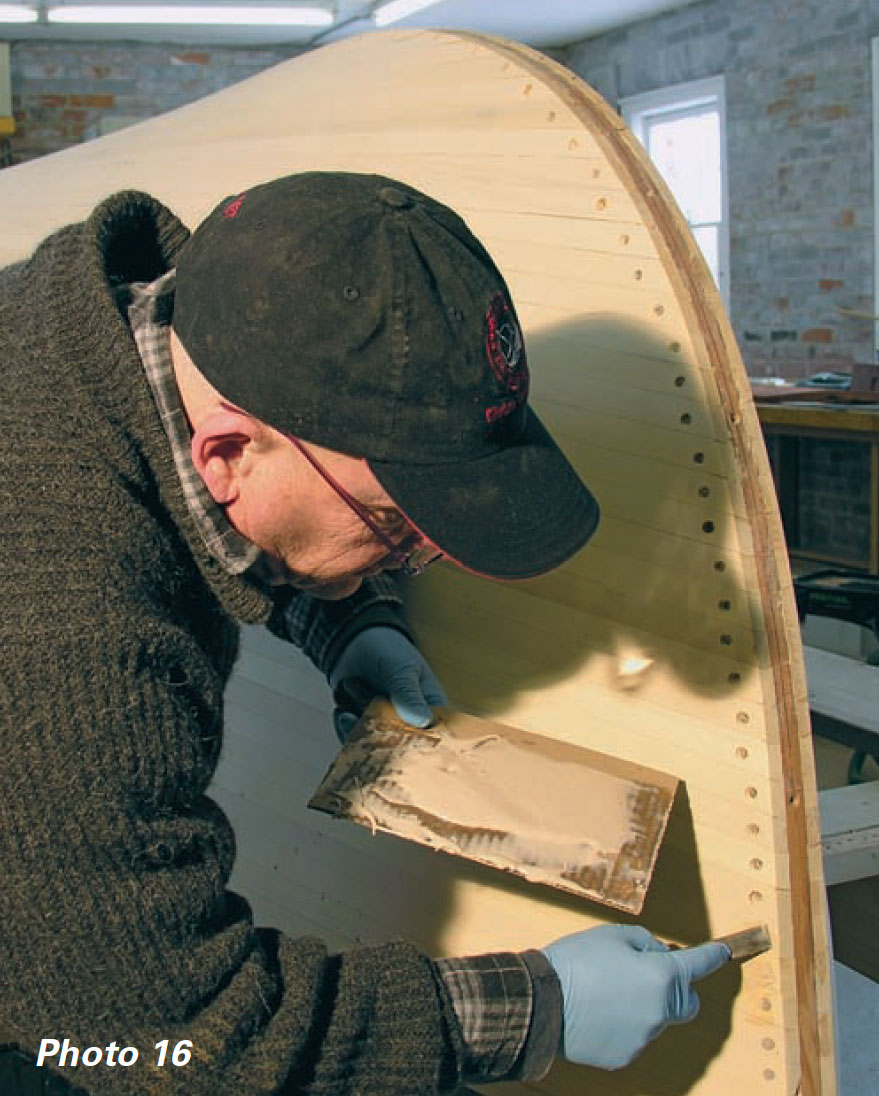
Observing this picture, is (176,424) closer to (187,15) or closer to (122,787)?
(122,787)

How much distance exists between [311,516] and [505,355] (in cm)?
24

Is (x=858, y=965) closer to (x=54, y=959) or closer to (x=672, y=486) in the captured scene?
(x=672, y=486)

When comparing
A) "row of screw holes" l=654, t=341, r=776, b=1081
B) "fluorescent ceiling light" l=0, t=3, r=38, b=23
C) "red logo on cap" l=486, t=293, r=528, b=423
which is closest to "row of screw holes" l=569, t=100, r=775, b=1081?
"row of screw holes" l=654, t=341, r=776, b=1081

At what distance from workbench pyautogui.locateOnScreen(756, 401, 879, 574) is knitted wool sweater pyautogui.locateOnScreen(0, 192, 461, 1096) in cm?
488

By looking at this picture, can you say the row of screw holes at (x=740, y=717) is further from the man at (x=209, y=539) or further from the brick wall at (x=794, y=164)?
the brick wall at (x=794, y=164)

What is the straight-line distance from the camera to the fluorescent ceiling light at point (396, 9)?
26.1ft

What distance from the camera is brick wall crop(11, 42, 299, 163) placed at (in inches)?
340

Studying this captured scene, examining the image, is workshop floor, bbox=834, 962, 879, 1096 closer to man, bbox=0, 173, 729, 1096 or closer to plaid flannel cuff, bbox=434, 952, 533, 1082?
plaid flannel cuff, bbox=434, 952, 533, 1082

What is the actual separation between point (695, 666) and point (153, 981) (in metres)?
0.80

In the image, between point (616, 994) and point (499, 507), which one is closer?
point (499, 507)

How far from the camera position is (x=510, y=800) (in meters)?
1.48

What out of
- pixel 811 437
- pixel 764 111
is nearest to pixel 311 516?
pixel 811 437

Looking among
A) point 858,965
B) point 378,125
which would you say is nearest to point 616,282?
point 378,125

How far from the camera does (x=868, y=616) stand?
331 cm
